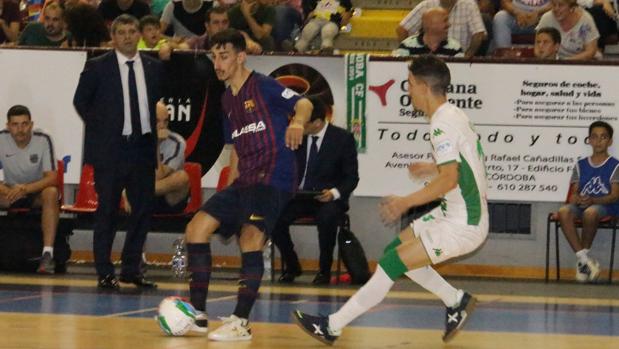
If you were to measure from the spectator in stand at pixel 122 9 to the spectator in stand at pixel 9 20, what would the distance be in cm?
141

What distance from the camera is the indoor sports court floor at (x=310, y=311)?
877cm

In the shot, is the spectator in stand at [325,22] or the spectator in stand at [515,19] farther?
the spectator in stand at [325,22]

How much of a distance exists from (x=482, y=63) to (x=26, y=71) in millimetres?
5179

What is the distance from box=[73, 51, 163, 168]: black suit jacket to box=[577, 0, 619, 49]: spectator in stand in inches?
242

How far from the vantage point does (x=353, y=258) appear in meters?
14.2

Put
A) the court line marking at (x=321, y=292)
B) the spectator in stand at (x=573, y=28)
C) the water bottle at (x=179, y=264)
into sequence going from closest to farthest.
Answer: the court line marking at (x=321, y=292)
the water bottle at (x=179, y=264)
the spectator in stand at (x=573, y=28)

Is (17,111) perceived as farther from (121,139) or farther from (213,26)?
(213,26)

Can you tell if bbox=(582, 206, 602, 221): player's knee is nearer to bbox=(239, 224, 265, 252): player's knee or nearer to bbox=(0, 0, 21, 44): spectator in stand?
bbox=(239, 224, 265, 252): player's knee

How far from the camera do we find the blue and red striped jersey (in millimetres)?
9250

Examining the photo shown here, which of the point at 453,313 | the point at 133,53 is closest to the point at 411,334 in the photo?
the point at 453,313

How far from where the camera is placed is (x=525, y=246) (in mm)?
15414

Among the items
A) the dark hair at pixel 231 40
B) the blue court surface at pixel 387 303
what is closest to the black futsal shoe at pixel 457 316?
the blue court surface at pixel 387 303

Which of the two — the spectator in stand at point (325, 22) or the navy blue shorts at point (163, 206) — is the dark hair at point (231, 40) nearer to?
the navy blue shorts at point (163, 206)

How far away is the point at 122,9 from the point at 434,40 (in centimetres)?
438
